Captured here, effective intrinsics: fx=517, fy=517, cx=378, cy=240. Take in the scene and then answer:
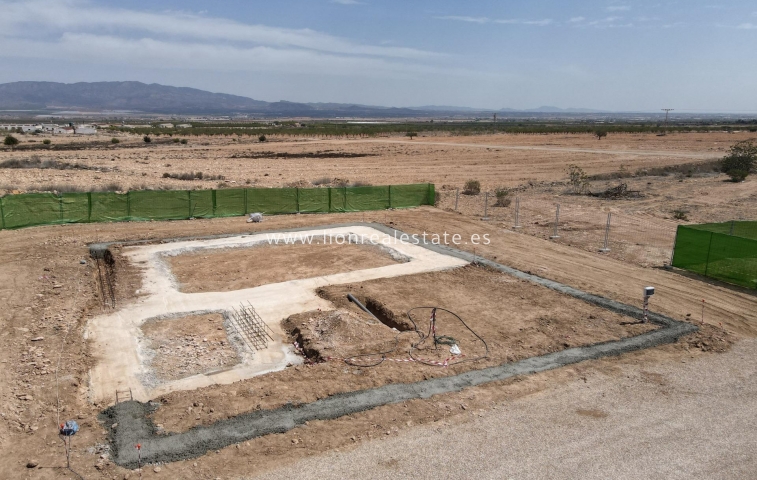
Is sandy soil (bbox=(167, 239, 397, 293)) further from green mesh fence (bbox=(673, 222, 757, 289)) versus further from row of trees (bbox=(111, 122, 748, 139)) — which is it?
row of trees (bbox=(111, 122, 748, 139))

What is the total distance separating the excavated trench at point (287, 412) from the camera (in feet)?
26.9

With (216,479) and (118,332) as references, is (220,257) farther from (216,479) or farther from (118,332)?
(216,479)

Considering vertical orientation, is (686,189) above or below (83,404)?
above

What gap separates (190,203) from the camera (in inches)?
1014

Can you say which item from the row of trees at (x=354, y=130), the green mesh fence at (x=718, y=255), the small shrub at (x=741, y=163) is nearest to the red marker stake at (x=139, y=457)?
the green mesh fence at (x=718, y=255)

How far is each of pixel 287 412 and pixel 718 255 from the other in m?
15.5

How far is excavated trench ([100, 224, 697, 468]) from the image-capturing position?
8188 mm

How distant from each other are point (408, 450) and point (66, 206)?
22157 mm

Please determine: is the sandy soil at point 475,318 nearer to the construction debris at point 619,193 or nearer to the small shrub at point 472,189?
the small shrub at point 472,189

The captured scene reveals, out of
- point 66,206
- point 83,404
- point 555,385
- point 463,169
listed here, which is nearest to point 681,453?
point 555,385

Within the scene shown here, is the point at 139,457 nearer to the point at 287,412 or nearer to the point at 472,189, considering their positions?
the point at 287,412

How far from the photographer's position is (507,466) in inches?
309

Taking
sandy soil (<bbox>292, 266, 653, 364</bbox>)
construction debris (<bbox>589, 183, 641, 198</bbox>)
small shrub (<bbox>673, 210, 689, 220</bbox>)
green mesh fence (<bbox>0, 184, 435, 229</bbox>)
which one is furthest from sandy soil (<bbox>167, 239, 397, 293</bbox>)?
construction debris (<bbox>589, 183, 641, 198</bbox>)

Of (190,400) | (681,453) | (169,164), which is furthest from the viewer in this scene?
(169,164)
